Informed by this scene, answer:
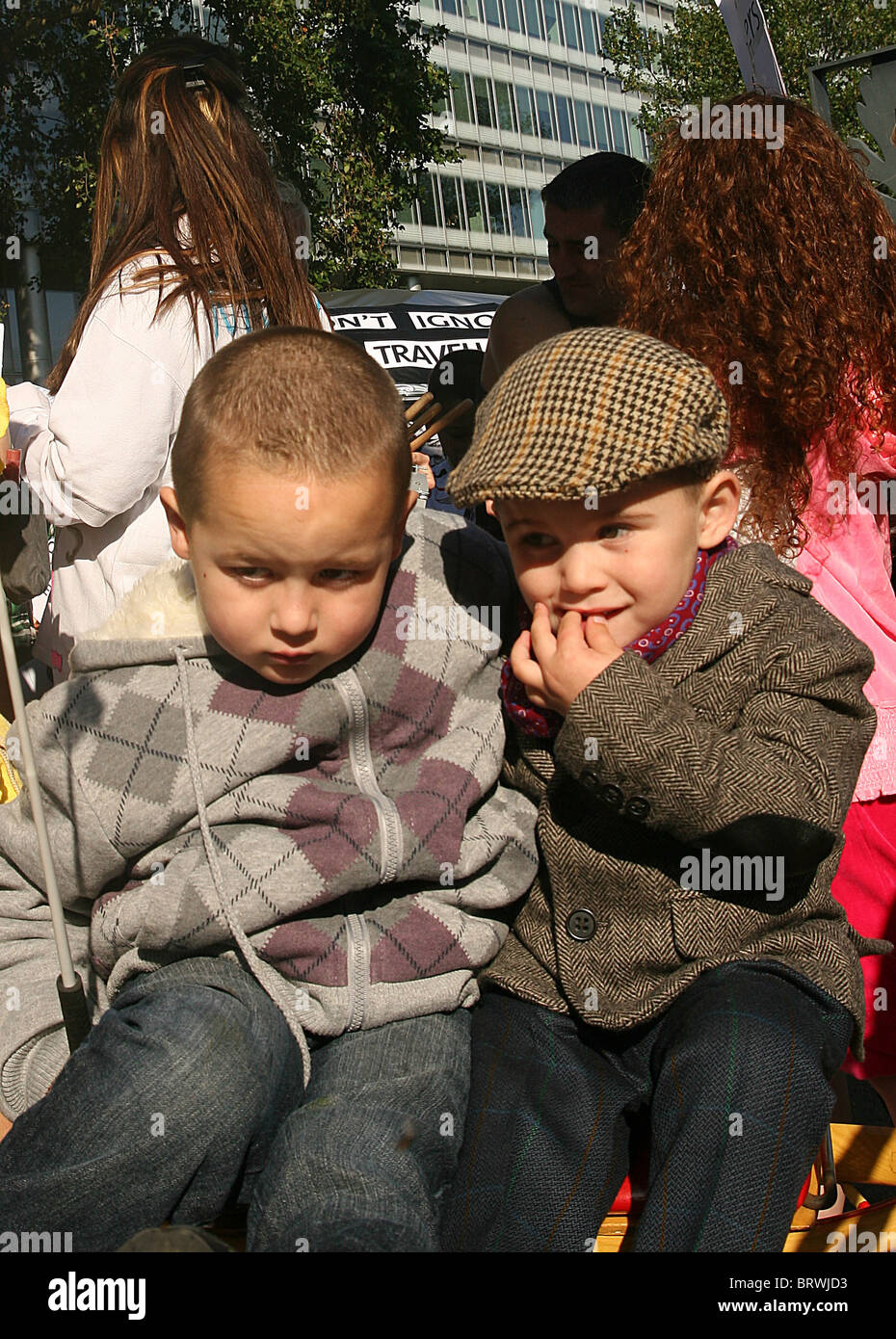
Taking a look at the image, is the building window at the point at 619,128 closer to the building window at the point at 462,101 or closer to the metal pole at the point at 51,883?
the building window at the point at 462,101

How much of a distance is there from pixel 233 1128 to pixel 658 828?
0.74m

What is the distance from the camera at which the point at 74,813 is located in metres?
1.88

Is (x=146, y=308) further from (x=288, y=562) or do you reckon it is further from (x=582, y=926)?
(x=582, y=926)

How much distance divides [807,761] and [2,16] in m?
12.9

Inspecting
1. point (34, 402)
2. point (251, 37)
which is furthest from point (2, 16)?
point (34, 402)

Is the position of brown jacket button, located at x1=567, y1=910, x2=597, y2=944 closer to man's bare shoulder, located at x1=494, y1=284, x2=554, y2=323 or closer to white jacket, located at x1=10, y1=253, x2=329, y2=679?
white jacket, located at x1=10, y1=253, x2=329, y2=679

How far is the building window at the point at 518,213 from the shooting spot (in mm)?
45719

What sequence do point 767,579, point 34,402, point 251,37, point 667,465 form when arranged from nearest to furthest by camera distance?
point 667,465 < point 767,579 < point 34,402 < point 251,37

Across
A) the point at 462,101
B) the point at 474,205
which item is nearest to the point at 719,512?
the point at 474,205

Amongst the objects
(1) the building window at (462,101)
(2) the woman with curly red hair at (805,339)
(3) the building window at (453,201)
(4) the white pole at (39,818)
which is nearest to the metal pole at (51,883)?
(4) the white pole at (39,818)

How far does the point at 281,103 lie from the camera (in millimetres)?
13070

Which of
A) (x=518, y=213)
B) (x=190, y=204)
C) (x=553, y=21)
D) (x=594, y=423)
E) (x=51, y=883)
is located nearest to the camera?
(x=51, y=883)

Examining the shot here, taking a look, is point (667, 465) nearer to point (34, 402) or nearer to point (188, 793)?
point (188, 793)

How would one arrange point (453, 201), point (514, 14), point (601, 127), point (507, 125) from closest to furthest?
point (453, 201), point (514, 14), point (507, 125), point (601, 127)
